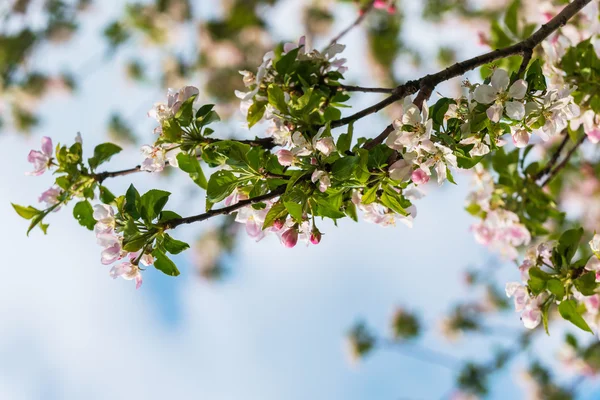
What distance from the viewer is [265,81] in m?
0.95

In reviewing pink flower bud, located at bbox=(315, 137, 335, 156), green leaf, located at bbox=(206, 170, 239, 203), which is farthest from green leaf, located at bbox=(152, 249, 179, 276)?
pink flower bud, located at bbox=(315, 137, 335, 156)

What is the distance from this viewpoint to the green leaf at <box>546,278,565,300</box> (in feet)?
3.12

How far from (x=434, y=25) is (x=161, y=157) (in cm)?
390

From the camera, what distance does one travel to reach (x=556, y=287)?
951 mm

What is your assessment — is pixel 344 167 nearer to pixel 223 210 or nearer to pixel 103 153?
pixel 223 210

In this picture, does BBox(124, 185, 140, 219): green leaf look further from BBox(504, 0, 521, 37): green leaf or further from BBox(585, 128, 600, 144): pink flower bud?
BBox(504, 0, 521, 37): green leaf

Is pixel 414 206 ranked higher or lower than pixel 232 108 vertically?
lower

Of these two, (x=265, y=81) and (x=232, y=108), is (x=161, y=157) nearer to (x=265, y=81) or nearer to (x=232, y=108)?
(x=265, y=81)

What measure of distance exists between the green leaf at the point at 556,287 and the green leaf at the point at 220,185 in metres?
0.61

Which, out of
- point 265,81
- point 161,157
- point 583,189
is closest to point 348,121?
point 265,81

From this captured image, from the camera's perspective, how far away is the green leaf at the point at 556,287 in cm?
95

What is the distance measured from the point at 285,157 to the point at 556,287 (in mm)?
563

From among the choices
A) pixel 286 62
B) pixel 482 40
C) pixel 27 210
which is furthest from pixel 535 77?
pixel 27 210

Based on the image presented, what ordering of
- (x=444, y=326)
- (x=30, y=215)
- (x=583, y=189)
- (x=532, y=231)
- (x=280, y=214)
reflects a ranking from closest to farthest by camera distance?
(x=280, y=214) → (x=30, y=215) → (x=532, y=231) → (x=583, y=189) → (x=444, y=326)
